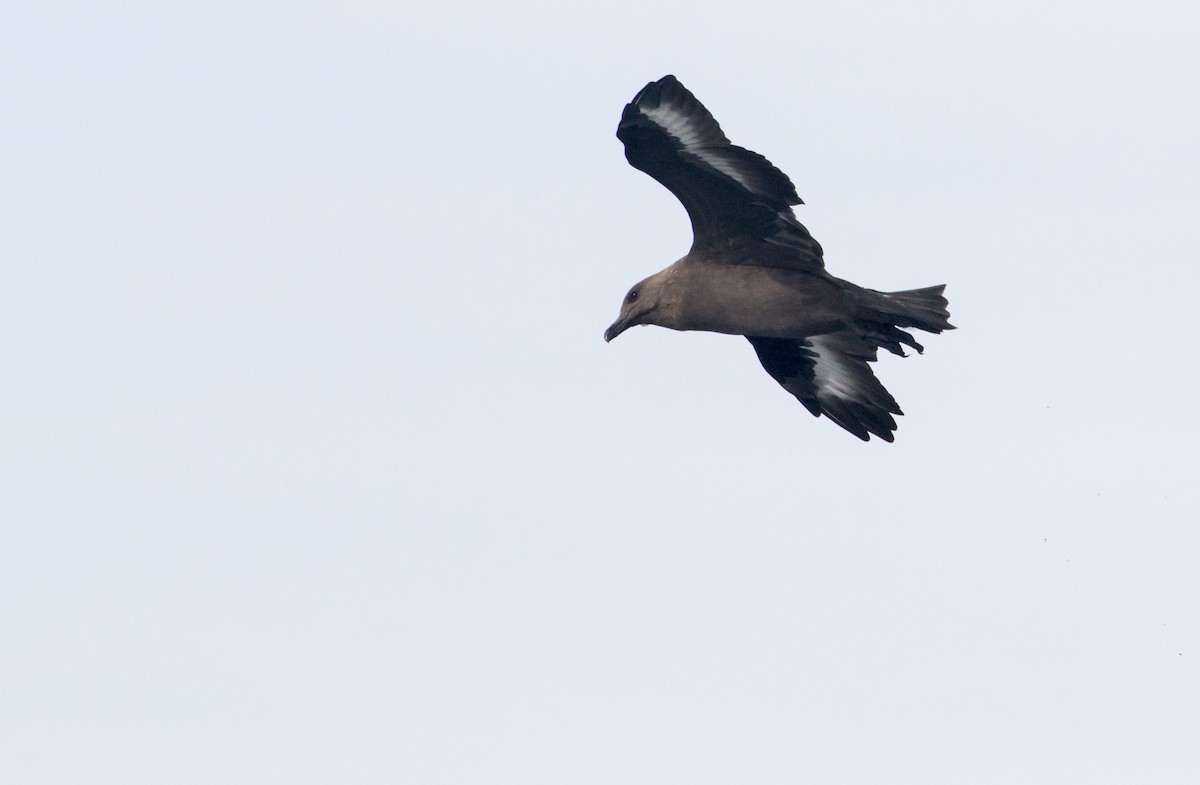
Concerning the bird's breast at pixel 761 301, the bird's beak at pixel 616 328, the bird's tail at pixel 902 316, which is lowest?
the bird's tail at pixel 902 316

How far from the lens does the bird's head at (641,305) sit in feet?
52.0

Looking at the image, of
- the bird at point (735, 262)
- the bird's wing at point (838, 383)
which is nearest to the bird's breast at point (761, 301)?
the bird at point (735, 262)

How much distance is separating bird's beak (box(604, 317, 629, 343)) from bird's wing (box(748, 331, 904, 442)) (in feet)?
5.61

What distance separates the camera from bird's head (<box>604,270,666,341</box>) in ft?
52.0

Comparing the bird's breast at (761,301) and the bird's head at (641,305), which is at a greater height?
the bird's head at (641,305)

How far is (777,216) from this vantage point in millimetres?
15383

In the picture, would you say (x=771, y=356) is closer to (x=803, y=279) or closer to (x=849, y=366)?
(x=849, y=366)

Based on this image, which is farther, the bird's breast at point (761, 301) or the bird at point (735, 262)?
the bird's breast at point (761, 301)

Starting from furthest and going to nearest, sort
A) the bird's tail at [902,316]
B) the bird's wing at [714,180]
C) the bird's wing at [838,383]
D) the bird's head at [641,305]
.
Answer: the bird's wing at [838,383] < the bird's head at [641,305] < the bird's tail at [902,316] < the bird's wing at [714,180]

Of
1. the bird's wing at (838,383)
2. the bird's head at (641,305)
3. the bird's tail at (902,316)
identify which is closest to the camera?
the bird's tail at (902,316)

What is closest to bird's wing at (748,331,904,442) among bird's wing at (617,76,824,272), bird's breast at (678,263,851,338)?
bird's breast at (678,263,851,338)

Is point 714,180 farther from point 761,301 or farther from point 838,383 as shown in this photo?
point 838,383

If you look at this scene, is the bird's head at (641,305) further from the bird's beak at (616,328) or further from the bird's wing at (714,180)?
the bird's wing at (714,180)

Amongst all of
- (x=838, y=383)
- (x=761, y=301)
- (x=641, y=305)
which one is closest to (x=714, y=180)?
(x=761, y=301)
